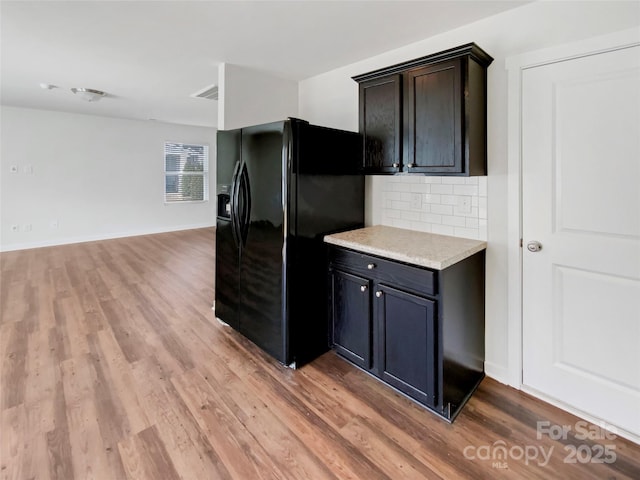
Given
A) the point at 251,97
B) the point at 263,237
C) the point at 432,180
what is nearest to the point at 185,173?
the point at 251,97

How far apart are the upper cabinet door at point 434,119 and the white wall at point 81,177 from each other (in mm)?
6748

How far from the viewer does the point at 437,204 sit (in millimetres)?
2441

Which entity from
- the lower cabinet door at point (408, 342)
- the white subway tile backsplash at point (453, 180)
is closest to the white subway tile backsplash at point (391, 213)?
the white subway tile backsplash at point (453, 180)

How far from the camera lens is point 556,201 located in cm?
193

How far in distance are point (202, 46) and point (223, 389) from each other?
8.70 ft

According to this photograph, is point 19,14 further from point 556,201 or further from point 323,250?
point 556,201

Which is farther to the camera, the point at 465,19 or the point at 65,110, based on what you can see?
the point at 65,110

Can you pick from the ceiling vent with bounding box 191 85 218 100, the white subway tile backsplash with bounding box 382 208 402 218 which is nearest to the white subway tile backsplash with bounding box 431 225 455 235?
the white subway tile backsplash with bounding box 382 208 402 218

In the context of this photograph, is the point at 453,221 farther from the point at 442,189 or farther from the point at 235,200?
the point at 235,200

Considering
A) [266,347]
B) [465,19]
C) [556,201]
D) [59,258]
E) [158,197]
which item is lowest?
[266,347]

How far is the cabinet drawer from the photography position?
72.6 inches

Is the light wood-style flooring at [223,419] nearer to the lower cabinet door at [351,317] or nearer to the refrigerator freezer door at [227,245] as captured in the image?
the lower cabinet door at [351,317]

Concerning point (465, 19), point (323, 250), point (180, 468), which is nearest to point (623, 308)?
point (323, 250)

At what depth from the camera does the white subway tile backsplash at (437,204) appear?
7.35 feet
